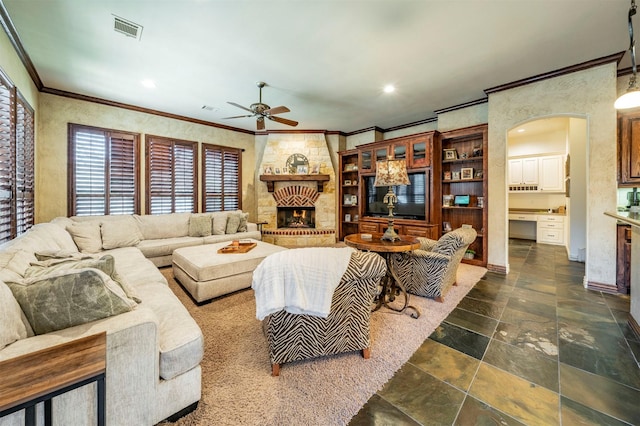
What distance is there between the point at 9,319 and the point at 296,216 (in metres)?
5.39

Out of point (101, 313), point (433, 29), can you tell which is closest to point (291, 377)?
point (101, 313)

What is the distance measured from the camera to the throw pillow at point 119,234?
3.71 metres

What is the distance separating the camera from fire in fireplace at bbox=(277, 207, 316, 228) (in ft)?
21.0

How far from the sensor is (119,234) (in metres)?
3.82

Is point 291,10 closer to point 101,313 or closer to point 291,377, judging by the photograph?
point 101,313

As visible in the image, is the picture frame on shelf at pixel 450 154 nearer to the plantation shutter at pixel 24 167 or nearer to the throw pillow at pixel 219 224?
the throw pillow at pixel 219 224

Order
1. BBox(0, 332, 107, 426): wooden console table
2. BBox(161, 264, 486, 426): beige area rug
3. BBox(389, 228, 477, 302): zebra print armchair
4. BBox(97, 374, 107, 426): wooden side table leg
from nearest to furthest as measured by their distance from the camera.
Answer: BBox(0, 332, 107, 426): wooden console table, BBox(97, 374, 107, 426): wooden side table leg, BBox(161, 264, 486, 426): beige area rug, BBox(389, 228, 477, 302): zebra print armchair

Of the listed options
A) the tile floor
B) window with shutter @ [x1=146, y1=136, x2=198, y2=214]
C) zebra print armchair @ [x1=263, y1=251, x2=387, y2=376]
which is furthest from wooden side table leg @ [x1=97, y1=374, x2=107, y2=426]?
window with shutter @ [x1=146, y1=136, x2=198, y2=214]

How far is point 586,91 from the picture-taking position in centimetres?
318

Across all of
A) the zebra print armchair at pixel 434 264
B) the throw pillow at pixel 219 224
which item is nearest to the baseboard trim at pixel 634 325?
the zebra print armchair at pixel 434 264

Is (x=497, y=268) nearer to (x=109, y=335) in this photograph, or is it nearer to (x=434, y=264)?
(x=434, y=264)

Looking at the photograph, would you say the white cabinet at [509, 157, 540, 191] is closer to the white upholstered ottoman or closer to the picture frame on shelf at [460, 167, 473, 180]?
the picture frame on shelf at [460, 167, 473, 180]

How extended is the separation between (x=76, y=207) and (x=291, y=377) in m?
4.88

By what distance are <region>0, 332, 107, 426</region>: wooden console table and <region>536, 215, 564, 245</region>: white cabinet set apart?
8.06 m
